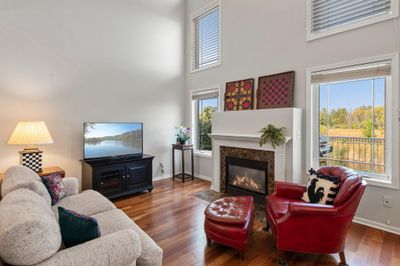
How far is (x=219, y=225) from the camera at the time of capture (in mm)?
2299

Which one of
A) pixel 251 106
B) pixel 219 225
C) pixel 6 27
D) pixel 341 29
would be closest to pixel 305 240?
pixel 219 225

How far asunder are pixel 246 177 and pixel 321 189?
1.62 meters

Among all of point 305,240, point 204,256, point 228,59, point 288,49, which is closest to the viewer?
point 305,240

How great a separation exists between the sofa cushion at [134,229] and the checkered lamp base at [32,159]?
1815mm

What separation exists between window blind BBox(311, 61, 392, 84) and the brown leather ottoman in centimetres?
219

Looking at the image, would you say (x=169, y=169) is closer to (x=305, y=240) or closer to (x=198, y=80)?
(x=198, y=80)

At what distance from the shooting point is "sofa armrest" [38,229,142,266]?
1.24m

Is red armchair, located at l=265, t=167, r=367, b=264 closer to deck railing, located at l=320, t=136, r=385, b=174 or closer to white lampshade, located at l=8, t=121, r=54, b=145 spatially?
deck railing, located at l=320, t=136, r=385, b=174

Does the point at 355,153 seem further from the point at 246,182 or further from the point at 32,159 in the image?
the point at 32,159

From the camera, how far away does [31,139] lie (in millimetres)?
3080

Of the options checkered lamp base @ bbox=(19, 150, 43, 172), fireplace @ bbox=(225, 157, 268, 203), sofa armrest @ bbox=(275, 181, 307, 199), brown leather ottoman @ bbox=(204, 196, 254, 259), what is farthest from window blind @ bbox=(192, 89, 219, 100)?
checkered lamp base @ bbox=(19, 150, 43, 172)

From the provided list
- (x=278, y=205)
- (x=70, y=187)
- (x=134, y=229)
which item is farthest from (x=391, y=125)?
(x=70, y=187)

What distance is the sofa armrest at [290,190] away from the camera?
2662 mm

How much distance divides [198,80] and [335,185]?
3767 millimetres
